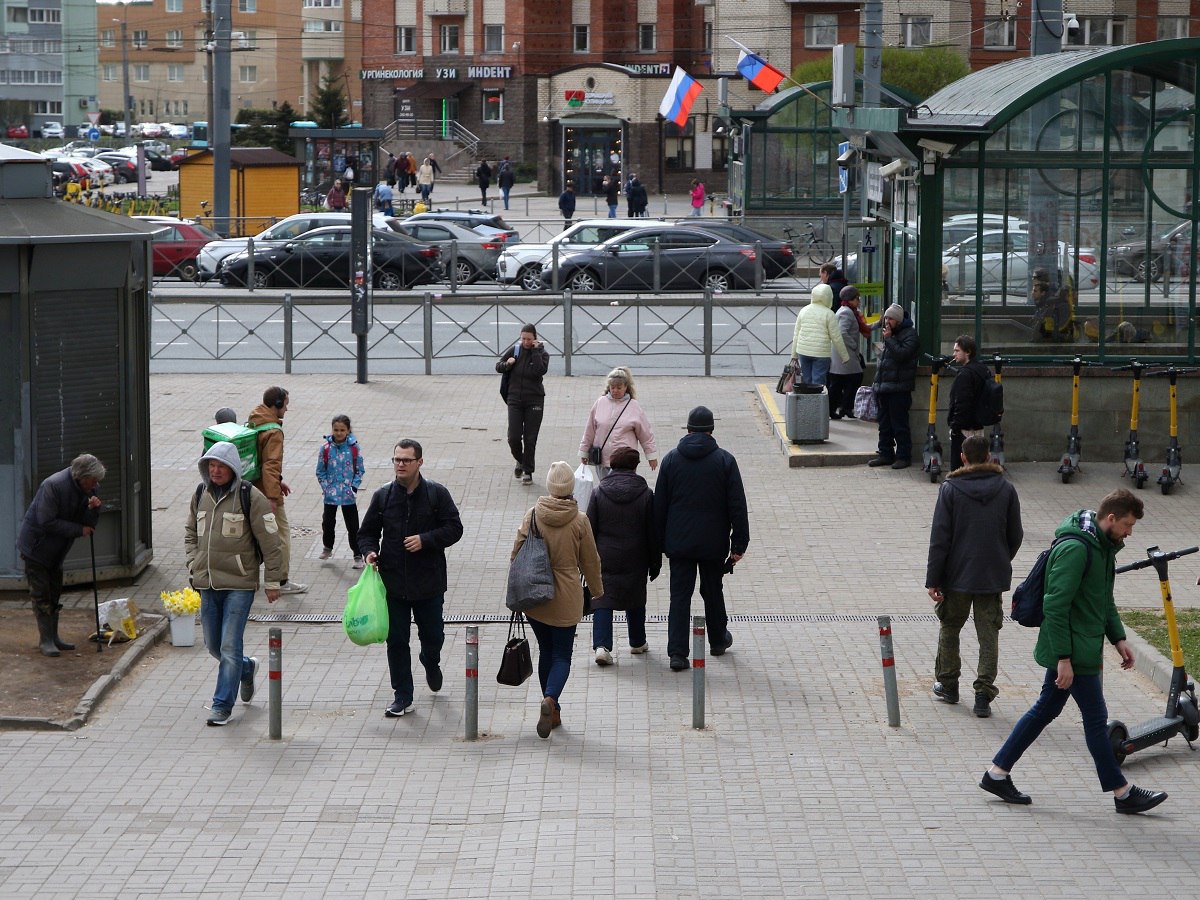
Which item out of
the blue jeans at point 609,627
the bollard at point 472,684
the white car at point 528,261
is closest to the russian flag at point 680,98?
the white car at point 528,261

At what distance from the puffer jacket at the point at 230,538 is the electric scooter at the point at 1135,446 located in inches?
367

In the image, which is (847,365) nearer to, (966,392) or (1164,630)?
(966,392)

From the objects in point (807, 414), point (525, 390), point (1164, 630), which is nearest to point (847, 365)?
point (807, 414)

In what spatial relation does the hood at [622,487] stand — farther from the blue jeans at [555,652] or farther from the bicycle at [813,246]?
the bicycle at [813,246]

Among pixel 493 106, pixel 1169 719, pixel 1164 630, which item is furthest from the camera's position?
pixel 493 106

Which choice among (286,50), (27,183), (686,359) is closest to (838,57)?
(686,359)

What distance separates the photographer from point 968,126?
16.0 metres

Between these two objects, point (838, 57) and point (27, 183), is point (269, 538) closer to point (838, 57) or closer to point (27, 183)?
point (27, 183)

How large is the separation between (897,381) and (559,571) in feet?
25.2

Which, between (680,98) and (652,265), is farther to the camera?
(680,98)

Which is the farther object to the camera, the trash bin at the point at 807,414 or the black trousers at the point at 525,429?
the trash bin at the point at 807,414

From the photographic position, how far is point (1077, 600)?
25.2ft

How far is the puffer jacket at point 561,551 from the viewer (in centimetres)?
910

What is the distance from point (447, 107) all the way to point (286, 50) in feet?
175
